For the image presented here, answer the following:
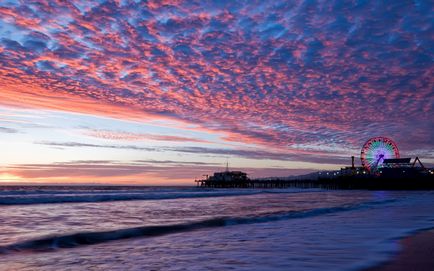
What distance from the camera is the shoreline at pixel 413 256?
6129mm

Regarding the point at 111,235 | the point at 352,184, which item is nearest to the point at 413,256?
the point at 111,235

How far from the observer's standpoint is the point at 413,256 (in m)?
7.09

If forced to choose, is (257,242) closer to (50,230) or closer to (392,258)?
(392,258)

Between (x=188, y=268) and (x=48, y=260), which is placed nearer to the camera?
(x=188, y=268)

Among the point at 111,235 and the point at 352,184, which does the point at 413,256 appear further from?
the point at 352,184

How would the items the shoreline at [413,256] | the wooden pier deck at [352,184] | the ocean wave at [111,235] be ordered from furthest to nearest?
the wooden pier deck at [352,184], the ocean wave at [111,235], the shoreline at [413,256]

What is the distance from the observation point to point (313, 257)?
7.38 metres

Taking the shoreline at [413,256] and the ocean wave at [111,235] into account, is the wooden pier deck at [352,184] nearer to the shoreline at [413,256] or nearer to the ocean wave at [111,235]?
the ocean wave at [111,235]

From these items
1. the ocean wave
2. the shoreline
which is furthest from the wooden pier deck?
the shoreline

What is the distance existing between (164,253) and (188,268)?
6.10 feet

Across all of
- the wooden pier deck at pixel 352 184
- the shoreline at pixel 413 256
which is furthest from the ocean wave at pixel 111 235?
the wooden pier deck at pixel 352 184

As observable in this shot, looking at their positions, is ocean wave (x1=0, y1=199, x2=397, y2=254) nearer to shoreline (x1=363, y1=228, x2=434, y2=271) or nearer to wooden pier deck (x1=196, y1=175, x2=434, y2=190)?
shoreline (x1=363, y1=228, x2=434, y2=271)

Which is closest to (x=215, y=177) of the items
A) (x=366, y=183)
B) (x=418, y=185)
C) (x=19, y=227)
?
(x=366, y=183)

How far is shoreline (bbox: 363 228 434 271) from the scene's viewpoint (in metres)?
6.13
